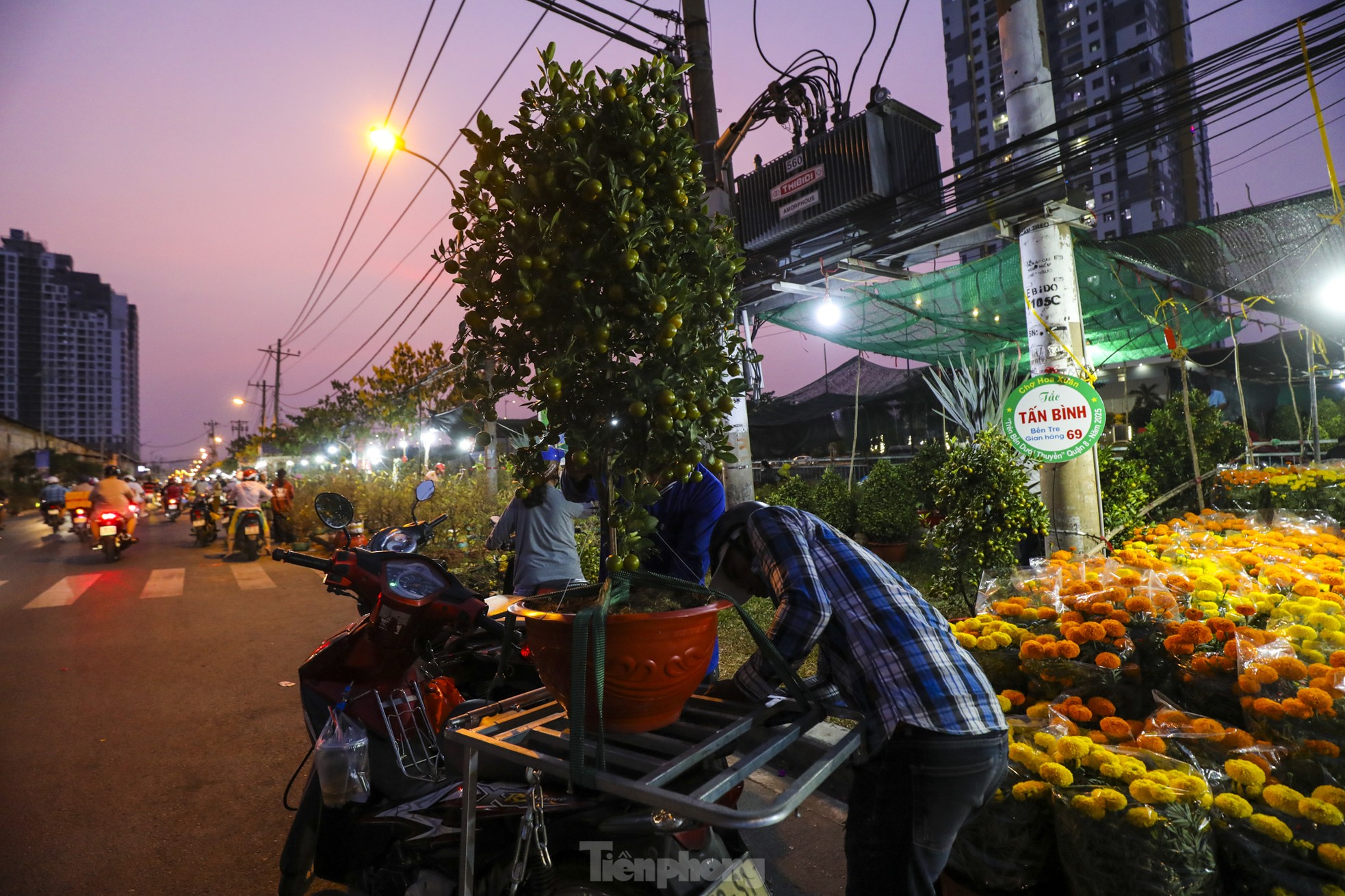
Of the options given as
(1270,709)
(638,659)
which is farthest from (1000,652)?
(638,659)

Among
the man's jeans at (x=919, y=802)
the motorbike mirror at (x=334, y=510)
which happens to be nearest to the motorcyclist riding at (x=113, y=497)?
the motorbike mirror at (x=334, y=510)

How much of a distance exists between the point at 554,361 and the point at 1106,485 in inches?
270

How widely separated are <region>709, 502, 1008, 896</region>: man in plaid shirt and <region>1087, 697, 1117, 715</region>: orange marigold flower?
3.10 feet

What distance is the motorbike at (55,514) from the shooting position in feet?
55.2

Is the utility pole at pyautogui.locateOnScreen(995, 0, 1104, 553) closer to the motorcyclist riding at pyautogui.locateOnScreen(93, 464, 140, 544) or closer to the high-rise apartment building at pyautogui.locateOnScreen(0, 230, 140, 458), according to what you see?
the motorcyclist riding at pyautogui.locateOnScreen(93, 464, 140, 544)

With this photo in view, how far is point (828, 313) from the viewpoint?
8891mm

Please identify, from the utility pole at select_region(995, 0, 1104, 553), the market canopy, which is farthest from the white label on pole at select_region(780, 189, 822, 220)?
the utility pole at select_region(995, 0, 1104, 553)

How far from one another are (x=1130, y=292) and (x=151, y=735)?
31.2 feet

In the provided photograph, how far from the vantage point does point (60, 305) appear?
230 ft

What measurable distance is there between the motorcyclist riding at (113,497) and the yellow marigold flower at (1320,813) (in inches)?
612

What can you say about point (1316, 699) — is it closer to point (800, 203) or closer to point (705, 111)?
point (705, 111)

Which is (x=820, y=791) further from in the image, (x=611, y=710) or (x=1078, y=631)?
(x=611, y=710)

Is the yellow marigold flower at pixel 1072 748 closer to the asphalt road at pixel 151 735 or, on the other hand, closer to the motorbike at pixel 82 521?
the asphalt road at pixel 151 735

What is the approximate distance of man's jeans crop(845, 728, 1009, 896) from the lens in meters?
1.72
